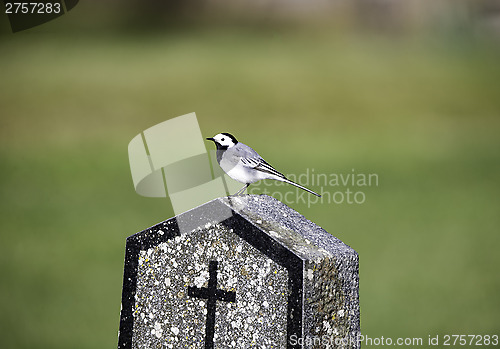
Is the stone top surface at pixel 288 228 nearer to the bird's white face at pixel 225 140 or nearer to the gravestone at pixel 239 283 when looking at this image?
the gravestone at pixel 239 283

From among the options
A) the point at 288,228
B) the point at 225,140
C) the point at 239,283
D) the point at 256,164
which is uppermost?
the point at 225,140

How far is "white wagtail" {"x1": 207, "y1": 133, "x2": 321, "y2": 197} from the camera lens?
138 inches

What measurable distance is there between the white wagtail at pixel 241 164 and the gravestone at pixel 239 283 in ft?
1.03

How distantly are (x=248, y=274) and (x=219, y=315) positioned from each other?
0.29 meters

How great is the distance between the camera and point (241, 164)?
351cm

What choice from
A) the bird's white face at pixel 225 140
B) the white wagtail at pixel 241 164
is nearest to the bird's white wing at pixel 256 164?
the white wagtail at pixel 241 164

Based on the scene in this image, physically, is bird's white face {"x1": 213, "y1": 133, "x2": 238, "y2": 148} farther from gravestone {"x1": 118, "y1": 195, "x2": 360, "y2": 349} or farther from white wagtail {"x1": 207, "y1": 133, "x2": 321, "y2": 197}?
gravestone {"x1": 118, "y1": 195, "x2": 360, "y2": 349}

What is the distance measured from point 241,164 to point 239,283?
2.77ft

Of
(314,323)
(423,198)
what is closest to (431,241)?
(423,198)

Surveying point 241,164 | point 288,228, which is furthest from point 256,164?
point 288,228

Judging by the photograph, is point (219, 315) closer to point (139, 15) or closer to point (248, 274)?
point (248, 274)

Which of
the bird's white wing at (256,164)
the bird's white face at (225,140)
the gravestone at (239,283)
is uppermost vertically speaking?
the bird's white face at (225,140)

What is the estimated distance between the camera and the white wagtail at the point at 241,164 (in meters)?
3.52

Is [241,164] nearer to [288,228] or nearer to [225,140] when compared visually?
[225,140]
